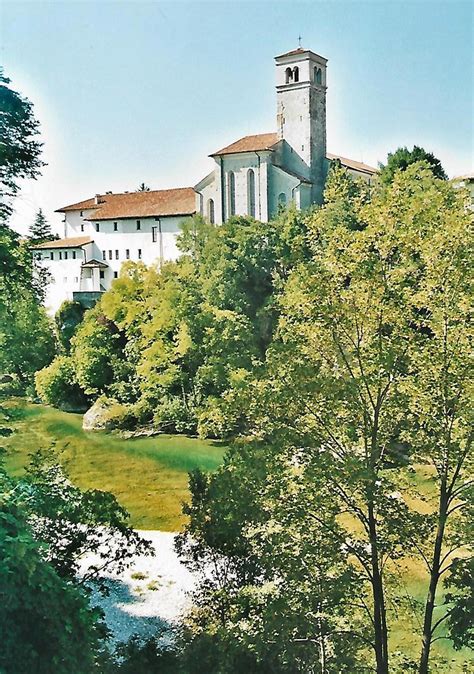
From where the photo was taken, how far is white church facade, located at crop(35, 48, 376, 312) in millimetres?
28266

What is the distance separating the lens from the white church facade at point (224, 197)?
28.3m

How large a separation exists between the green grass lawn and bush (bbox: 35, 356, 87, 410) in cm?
132

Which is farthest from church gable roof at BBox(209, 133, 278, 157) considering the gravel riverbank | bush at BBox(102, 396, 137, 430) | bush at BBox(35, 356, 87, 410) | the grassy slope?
the gravel riverbank

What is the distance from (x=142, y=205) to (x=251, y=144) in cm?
552

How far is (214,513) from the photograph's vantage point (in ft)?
21.1

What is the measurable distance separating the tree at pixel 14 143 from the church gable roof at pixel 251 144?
72.4 ft

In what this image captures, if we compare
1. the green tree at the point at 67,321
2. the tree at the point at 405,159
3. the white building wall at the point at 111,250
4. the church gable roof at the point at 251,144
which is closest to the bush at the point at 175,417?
the green tree at the point at 67,321

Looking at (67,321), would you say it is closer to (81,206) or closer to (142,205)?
(142,205)

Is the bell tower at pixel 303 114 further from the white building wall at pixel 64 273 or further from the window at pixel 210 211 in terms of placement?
the white building wall at pixel 64 273

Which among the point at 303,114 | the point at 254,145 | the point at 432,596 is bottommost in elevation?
the point at 432,596

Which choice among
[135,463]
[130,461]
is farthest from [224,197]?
[135,463]

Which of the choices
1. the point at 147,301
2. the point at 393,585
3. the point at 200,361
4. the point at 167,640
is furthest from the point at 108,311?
the point at 393,585

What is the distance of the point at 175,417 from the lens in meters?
20.0

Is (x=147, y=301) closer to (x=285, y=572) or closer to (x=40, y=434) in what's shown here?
(x=40, y=434)
